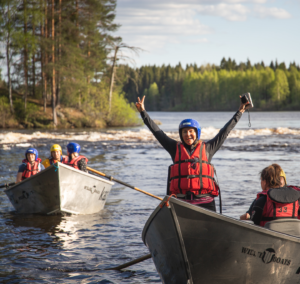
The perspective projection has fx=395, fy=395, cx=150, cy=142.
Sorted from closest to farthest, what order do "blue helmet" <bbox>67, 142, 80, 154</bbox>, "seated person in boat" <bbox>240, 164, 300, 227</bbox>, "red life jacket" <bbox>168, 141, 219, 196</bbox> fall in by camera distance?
"seated person in boat" <bbox>240, 164, 300, 227</bbox>, "red life jacket" <bbox>168, 141, 219, 196</bbox>, "blue helmet" <bbox>67, 142, 80, 154</bbox>

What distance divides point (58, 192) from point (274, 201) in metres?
5.03

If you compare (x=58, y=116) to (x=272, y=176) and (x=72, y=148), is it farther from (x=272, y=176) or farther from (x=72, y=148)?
(x=272, y=176)

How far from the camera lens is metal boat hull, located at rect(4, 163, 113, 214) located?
25.8 ft

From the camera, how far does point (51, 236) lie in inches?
273

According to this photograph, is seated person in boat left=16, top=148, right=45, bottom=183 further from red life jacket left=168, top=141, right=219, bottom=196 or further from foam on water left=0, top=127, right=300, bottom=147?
foam on water left=0, top=127, right=300, bottom=147

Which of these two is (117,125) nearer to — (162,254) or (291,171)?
(291,171)

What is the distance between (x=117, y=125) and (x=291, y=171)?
28290 mm

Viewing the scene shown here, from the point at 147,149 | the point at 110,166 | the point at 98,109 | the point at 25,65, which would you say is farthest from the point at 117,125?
the point at 110,166

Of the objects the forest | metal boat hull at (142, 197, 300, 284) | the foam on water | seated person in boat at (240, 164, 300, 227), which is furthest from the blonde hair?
the forest

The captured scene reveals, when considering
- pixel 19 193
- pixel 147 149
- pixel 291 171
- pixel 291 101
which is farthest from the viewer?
pixel 291 101

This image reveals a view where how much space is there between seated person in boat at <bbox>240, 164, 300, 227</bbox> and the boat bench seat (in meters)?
0.05

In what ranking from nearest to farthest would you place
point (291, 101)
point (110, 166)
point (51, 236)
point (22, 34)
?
point (51, 236) < point (110, 166) < point (22, 34) < point (291, 101)

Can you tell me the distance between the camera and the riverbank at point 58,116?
3531 centimetres

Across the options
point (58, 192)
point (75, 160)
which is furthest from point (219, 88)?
point (58, 192)
